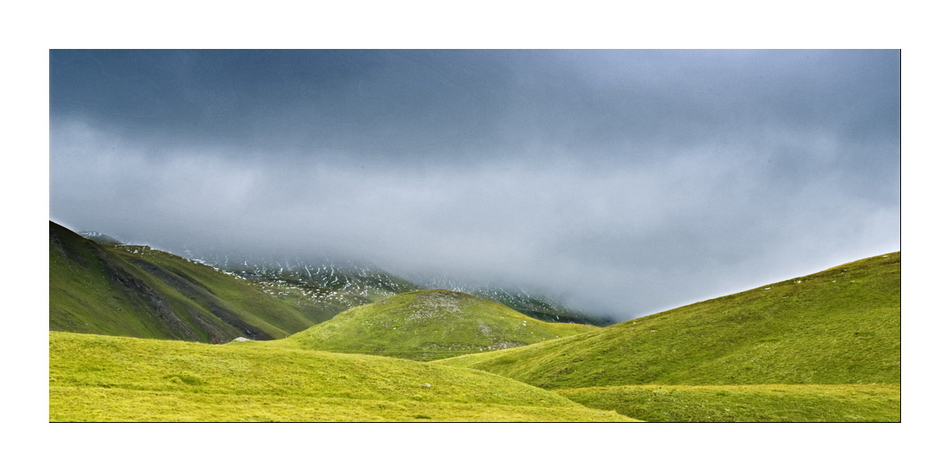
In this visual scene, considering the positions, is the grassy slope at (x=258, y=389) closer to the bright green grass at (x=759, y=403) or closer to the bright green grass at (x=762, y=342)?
the bright green grass at (x=759, y=403)

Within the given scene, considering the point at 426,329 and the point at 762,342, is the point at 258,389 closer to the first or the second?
the point at 762,342

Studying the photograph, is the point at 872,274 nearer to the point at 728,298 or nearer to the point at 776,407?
the point at 728,298

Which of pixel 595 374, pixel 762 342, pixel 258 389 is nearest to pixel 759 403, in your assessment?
pixel 762 342

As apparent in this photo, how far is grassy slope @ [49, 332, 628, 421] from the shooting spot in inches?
1245

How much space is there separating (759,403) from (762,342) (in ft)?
62.2

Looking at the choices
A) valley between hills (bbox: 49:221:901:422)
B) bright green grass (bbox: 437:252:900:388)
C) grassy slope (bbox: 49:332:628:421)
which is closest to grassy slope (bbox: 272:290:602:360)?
valley between hills (bbox: 49:221:901:422)

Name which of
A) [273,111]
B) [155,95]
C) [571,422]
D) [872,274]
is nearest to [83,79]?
[155,95]

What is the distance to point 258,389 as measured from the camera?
123 ft

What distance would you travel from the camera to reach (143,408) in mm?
30594

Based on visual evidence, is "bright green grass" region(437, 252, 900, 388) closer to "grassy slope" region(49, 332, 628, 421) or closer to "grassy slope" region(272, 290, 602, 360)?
"grassy slope" region(49, 332, 628, 421)

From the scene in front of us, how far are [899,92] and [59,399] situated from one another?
60.7m

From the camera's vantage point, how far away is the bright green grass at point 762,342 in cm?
5103

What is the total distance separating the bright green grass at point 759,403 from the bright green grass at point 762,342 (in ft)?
15.5
